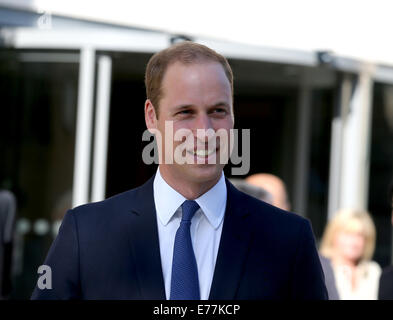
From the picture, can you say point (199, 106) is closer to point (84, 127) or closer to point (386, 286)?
point (386, 286)

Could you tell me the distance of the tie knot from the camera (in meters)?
1.47

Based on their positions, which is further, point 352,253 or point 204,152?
point 352,253

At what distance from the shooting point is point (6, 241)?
13.8 feet

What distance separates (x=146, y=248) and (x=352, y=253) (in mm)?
3314

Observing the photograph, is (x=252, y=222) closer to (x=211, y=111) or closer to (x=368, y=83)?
(x=211, y=111)

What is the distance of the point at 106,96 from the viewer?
18.5 feet

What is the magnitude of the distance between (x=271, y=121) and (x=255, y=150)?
1.35 feet

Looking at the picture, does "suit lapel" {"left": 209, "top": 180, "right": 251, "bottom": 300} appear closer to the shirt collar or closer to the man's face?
the shirt collar

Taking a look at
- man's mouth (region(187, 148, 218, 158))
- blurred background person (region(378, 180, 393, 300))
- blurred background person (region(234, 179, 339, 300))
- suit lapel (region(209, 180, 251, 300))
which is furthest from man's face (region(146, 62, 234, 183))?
blurred background person (region(234, 179, 339, 300))

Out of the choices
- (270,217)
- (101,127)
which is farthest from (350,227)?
(270,217)

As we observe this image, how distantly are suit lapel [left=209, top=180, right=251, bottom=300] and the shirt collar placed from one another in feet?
0.06

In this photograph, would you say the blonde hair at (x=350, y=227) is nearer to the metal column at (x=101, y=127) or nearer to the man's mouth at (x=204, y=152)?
the metal column at (x=101, y=127)

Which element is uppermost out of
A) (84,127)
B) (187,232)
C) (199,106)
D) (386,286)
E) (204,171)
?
(84,127)

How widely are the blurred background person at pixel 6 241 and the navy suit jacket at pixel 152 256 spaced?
282cm
